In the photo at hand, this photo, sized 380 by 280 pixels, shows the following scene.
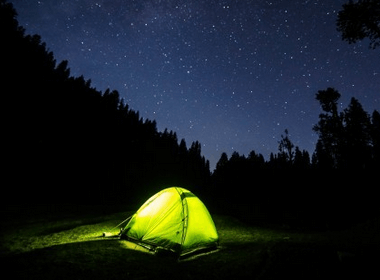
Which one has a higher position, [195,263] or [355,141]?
[355,141]

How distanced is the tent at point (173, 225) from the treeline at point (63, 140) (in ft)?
85.6

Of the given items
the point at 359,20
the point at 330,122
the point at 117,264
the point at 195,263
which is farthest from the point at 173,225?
the point at 330,122

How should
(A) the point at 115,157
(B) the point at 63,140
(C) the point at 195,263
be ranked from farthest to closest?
(A) the point at 115,157 → (B) the point at 63,140 → (C) the point at 195,263

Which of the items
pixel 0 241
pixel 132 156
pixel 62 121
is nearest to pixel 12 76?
pixel 62 121

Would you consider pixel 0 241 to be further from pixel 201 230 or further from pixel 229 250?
pixel 229 250

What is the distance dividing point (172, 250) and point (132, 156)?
63399 millimetres

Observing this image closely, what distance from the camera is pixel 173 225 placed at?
832 centimetres

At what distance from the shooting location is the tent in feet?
26.1

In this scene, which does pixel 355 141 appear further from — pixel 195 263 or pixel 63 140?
pixel 63 140

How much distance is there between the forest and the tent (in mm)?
12273

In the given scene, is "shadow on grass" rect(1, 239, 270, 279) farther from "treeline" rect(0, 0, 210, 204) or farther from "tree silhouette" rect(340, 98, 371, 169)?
"tree silhouette" rect(340, 98, 371, 169)

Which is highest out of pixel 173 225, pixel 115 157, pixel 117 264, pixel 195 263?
pixel 115 157

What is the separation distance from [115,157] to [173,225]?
58926 mm

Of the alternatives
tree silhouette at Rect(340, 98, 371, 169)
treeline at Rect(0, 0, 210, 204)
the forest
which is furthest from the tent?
tree silhouette at Rect(340, 98, 371, 169)
